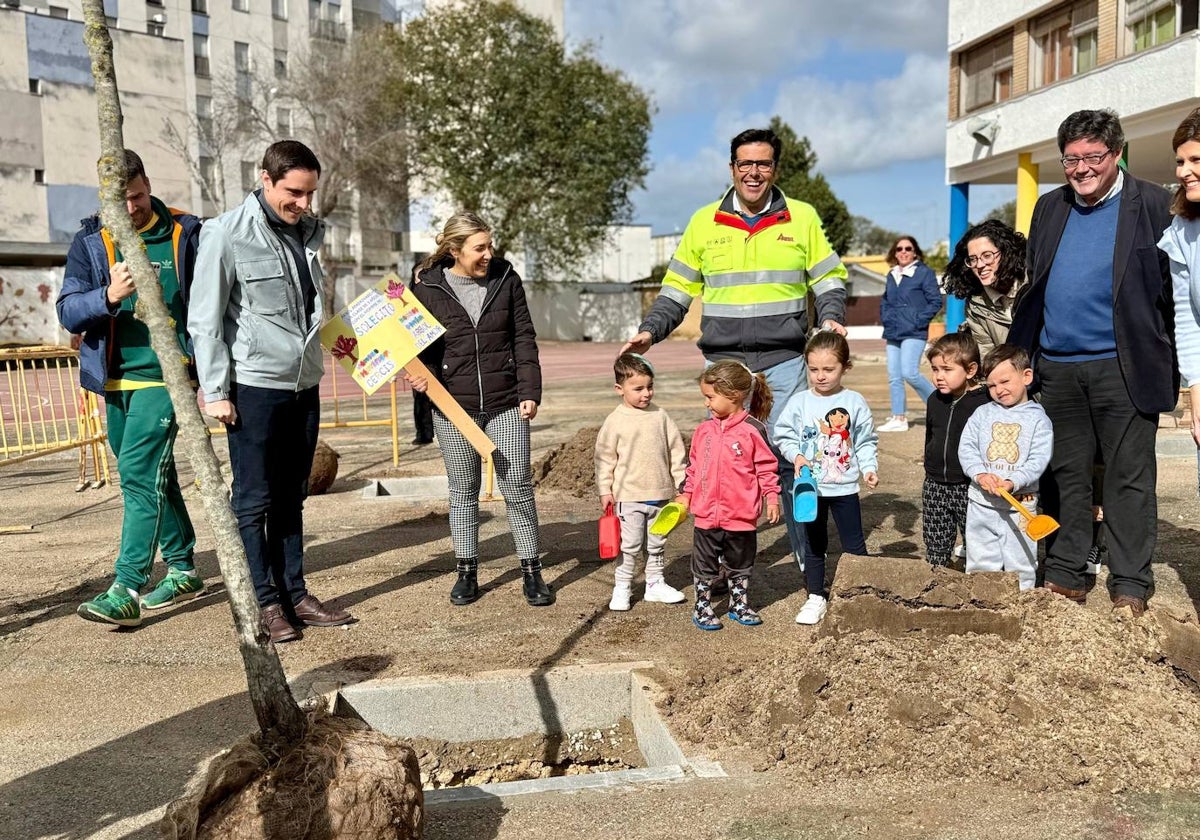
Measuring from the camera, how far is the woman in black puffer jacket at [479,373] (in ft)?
16.9

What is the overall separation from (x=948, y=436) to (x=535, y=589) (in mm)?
2158

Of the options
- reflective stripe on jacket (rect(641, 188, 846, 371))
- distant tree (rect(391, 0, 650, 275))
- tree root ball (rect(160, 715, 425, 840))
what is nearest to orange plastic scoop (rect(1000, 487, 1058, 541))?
reflective stripe on jacket (rect(641, 188, 846, 371))

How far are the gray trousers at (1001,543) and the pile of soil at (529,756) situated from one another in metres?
1.93

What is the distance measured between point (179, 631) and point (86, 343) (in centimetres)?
141

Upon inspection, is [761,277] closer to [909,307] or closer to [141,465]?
[141,465]

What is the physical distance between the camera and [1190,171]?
386 centimetres

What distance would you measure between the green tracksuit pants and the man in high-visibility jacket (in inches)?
88.8

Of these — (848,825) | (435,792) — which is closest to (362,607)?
(435,792)

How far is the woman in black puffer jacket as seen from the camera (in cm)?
516

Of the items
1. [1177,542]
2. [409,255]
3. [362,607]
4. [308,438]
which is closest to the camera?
[308,438]

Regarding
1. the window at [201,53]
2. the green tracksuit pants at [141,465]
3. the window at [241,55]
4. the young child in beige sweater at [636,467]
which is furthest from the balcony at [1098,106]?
the window at [201,53]

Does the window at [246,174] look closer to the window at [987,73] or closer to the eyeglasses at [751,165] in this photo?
the window at [987,73]

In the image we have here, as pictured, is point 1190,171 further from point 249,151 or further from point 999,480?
point 249,151

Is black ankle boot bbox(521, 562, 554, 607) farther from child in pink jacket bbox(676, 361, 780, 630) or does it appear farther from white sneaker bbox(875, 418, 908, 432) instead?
white sneaker bbox(875, 418, 908, 432)
